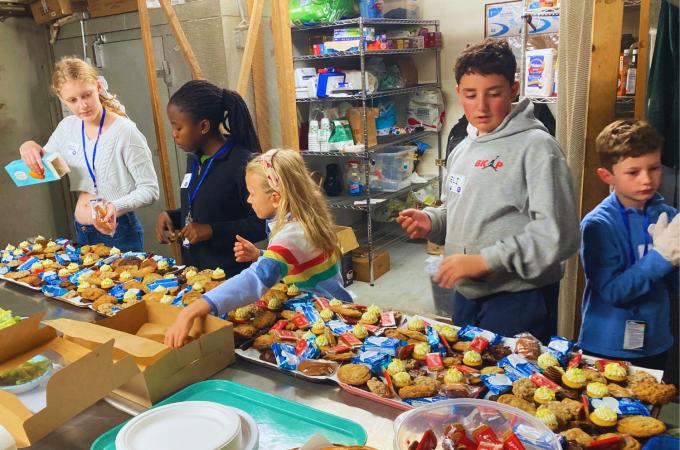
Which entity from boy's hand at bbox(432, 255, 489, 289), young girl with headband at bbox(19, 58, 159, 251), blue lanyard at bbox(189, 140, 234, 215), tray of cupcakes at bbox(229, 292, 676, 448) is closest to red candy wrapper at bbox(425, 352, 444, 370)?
tray of cupcakes at bbox(229, 292, 676, 448)

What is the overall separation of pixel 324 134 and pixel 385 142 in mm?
611

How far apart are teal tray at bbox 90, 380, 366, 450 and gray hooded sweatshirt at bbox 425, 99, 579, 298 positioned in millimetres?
693

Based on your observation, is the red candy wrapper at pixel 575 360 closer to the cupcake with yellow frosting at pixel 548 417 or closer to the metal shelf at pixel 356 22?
the cupcake with yellow frosting at pixel 548 417

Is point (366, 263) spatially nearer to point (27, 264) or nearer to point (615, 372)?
point (27, 264)

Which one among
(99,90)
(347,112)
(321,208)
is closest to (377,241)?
(347,112)

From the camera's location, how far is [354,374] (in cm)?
121

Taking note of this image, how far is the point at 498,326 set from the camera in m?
1.71

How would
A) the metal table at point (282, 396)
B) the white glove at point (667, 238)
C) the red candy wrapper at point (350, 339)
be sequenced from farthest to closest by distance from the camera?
the white glove at point (667, 238)
the red candy wrapper at point (350, 339)
the metal table at point (282, 396)

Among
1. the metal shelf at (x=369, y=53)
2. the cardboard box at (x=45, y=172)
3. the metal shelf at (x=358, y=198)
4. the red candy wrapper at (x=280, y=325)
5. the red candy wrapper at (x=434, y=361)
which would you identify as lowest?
the metal shelf at (x=358, y=198)

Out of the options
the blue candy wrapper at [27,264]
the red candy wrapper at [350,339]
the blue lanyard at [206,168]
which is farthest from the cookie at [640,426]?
the blue candy wrapper at [27,264]

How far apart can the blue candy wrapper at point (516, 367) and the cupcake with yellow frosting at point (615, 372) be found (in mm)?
136

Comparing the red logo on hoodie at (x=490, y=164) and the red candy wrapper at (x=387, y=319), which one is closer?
the red candy wrapper at (x=387, y=319)

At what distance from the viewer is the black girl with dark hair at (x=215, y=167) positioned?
2203 mm

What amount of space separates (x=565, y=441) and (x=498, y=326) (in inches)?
30.7
